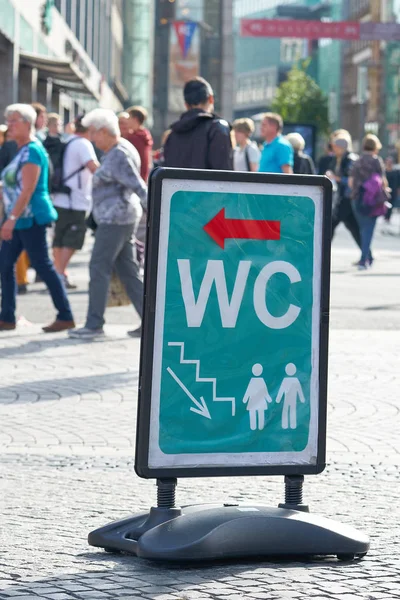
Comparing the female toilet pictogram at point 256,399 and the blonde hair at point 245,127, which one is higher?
the blonde hair at point 245,127

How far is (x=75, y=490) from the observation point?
20.3ft

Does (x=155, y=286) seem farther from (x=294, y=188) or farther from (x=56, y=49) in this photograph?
(x=56, y=49)

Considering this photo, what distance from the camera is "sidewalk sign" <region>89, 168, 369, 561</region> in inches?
196

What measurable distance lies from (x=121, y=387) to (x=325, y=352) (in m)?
4.21

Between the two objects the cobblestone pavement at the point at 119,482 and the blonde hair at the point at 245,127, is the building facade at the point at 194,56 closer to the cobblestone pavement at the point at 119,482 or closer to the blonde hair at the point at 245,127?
the blonde hair at the point at 245,127

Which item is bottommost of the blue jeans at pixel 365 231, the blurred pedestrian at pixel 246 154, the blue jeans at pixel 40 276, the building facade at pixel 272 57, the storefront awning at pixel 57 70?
the blue jeans at pixel 40 276

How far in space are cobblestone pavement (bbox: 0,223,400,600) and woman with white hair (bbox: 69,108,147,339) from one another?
353 mm

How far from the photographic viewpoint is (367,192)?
68.7 ft

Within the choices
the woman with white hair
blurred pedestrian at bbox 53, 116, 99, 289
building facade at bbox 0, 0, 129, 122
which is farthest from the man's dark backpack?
building facade at bbox 0, 0, 129, 122

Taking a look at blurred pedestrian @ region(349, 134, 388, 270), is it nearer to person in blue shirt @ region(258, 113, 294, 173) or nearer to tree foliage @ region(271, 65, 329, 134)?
person in blue shirt @ region(258, 113, 294, 173)

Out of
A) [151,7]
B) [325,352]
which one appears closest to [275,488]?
[325,352]

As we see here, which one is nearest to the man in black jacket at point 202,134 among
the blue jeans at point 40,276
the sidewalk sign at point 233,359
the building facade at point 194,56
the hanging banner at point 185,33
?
the blue jeans at point 40,276

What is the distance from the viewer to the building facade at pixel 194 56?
330 feet

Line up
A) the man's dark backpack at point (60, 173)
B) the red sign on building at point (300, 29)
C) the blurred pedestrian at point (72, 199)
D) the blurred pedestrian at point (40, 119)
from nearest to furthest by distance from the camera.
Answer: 1. the blurred pedestrian at point (72, 199)
2. the man's dark backpack at point (60, 173)
3. the blurred pedestrian at point (40, 119)
4. the red sign on building at point (300, 29)
